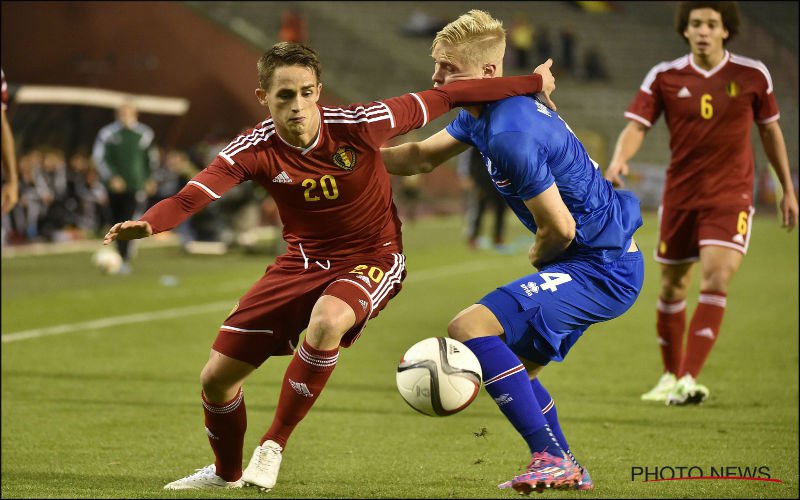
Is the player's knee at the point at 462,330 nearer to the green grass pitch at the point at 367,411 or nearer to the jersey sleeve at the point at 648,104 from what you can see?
the green grass pitch at the point at 367,411

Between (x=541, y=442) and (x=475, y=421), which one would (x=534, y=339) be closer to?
(x=541, y=442)

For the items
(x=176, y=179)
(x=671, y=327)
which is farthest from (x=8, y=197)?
(x=176, y=179)

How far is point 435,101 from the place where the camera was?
4.08m

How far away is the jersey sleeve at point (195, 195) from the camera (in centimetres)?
378

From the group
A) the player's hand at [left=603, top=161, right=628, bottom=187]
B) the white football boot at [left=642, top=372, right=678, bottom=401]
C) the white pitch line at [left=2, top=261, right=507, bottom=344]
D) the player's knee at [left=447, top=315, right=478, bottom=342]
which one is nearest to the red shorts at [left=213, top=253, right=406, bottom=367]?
the player's knee at [left=447, top=315, right=478, bottom=342]

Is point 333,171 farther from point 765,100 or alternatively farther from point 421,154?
point 765,100

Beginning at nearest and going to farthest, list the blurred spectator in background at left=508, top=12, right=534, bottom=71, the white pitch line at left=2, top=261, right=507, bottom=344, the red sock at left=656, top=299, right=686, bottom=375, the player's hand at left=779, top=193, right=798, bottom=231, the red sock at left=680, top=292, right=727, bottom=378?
the player's hand at left=779, top=193, right=798, bottom=231 < the blurred spectator in background at left=508, top=12, right=534, bottom=71 < the red sock at left=680, top=292, right=727, bottom=378 < the red sock at left=656, top=299, right=686, bottom=375 < the white pitch line at left=2, top=261, right=507, bottom=344

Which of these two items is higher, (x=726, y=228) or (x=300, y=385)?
(x=726, y=228)

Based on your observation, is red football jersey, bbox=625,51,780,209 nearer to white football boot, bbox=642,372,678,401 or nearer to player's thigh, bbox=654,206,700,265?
player's thigh, bbox=654,206,700,265

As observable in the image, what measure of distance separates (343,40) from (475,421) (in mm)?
2875

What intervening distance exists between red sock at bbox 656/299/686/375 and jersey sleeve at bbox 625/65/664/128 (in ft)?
4.22

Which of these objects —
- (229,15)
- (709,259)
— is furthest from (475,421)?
(229,15)

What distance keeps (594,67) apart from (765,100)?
5.16 ft

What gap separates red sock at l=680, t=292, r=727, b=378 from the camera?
6883mm
